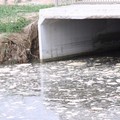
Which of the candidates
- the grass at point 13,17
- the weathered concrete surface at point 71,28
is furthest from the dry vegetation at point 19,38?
the weathered concrete surface at point 71,28

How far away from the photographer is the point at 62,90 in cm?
1366

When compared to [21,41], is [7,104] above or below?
below

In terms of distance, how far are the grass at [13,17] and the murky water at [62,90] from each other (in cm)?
186

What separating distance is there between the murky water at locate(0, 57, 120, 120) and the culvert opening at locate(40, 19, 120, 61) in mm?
690

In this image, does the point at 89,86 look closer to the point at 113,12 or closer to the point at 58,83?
the point at 58,83

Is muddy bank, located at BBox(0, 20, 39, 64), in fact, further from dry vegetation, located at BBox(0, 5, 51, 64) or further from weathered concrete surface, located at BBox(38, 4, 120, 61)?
weathered concrete surface, located at BBox(38, 4, 120, 61)

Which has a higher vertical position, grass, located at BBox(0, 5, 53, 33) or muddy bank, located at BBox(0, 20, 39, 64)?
grass, located at BBox(0, 5, 53, 33)

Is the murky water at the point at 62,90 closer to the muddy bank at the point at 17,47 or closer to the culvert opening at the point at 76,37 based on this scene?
the muddy bank at the point at 17,47

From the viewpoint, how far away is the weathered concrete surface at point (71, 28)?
1688 centimetres

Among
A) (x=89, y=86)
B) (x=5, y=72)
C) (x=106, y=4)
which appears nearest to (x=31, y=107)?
(x=89, y=86)

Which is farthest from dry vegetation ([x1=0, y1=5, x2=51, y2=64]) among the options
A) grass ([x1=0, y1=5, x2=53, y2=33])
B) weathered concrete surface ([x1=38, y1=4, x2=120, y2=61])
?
weathered concrete surface ([x1=38, y1=4, x2=120, y2=61])

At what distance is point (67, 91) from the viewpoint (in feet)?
44.4

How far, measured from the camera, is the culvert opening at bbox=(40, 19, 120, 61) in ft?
61.7

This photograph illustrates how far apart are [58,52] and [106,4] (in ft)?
9.12
